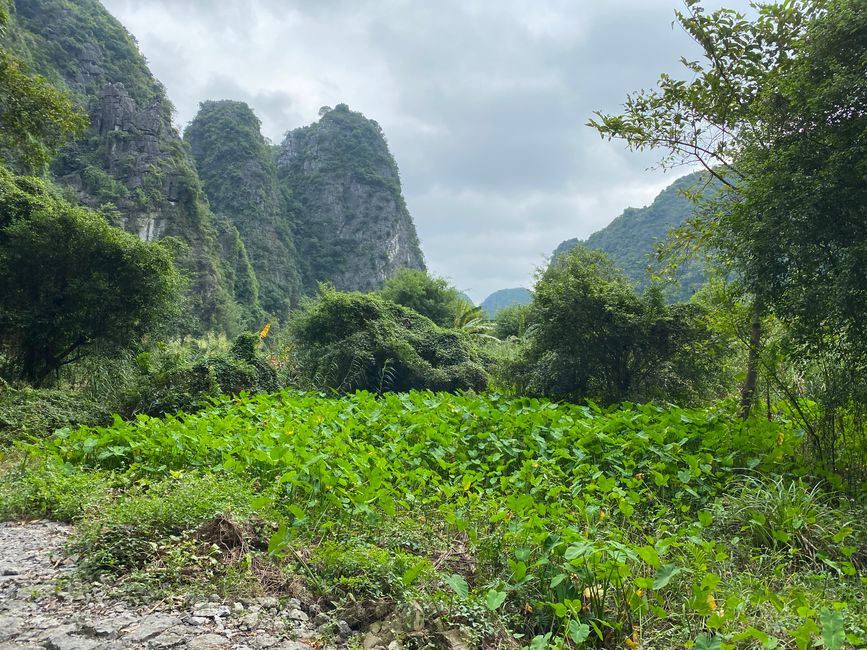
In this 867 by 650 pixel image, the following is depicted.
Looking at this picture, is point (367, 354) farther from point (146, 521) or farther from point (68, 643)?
point (68, 643)

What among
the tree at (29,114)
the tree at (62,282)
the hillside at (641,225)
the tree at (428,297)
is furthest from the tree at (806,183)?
the hillside at (641,225)

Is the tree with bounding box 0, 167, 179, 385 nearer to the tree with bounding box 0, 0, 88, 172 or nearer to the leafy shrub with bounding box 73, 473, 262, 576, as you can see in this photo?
the tree with bounding box 0, 0, 88, 172

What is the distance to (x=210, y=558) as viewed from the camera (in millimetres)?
2525

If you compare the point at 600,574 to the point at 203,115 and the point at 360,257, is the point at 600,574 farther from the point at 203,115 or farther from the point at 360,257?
the point at 203,115

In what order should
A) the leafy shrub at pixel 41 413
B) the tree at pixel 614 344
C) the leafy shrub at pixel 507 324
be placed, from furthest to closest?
the leafy shrub at pixel 507 324 → the tree at pixel 614 344 → the leafy shrub at pixel 41 413

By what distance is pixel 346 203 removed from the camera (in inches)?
2409

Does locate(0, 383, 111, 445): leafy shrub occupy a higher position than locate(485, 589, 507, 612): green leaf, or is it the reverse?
locate(0, 383, 111, 445): leafy shrub

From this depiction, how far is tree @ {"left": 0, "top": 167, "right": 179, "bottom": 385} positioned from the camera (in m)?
8.38

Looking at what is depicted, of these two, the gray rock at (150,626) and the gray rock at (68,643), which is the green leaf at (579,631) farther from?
the gray rock at (68,643)

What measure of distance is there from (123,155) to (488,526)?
39.2 m

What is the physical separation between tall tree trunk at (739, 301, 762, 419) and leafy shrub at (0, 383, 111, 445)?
7.49 m

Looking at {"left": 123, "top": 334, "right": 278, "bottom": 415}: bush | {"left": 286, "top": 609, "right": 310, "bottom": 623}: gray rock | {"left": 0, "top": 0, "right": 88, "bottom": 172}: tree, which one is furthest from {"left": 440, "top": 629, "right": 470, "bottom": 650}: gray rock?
{"left": 0, "top": 0, "right": 88, "bottom": 172}: tree

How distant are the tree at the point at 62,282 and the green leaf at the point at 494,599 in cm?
878

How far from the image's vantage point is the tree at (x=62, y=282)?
838 cm
